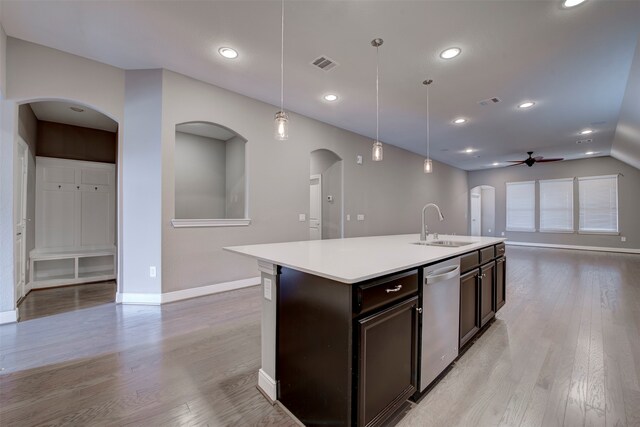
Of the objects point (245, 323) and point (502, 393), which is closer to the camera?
point (502, 393)

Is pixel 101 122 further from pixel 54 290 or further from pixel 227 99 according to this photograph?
pixel 54 290

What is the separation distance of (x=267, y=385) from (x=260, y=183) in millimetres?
2953

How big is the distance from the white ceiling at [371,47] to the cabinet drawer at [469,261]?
6.79 feet

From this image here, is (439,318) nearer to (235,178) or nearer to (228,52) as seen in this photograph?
(228,52)

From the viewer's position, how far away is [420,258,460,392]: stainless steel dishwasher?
165 centimetres

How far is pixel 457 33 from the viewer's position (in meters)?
2.56

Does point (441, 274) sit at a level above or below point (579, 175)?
below

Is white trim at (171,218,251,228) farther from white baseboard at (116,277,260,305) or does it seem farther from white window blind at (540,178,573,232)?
white window blind at (540,178,573,232)

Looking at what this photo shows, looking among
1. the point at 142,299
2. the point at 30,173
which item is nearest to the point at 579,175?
the point at 142,299

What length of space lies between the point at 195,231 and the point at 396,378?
3.04 metres

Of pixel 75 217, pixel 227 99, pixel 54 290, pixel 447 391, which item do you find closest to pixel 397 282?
pixel 447 391

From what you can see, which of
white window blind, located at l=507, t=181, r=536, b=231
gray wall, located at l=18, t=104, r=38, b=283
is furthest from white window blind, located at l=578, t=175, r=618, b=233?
gray wall, located at l=18, t=104, r=38, b=283

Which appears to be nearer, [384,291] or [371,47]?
[384,291]

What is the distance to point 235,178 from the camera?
5.19 m
